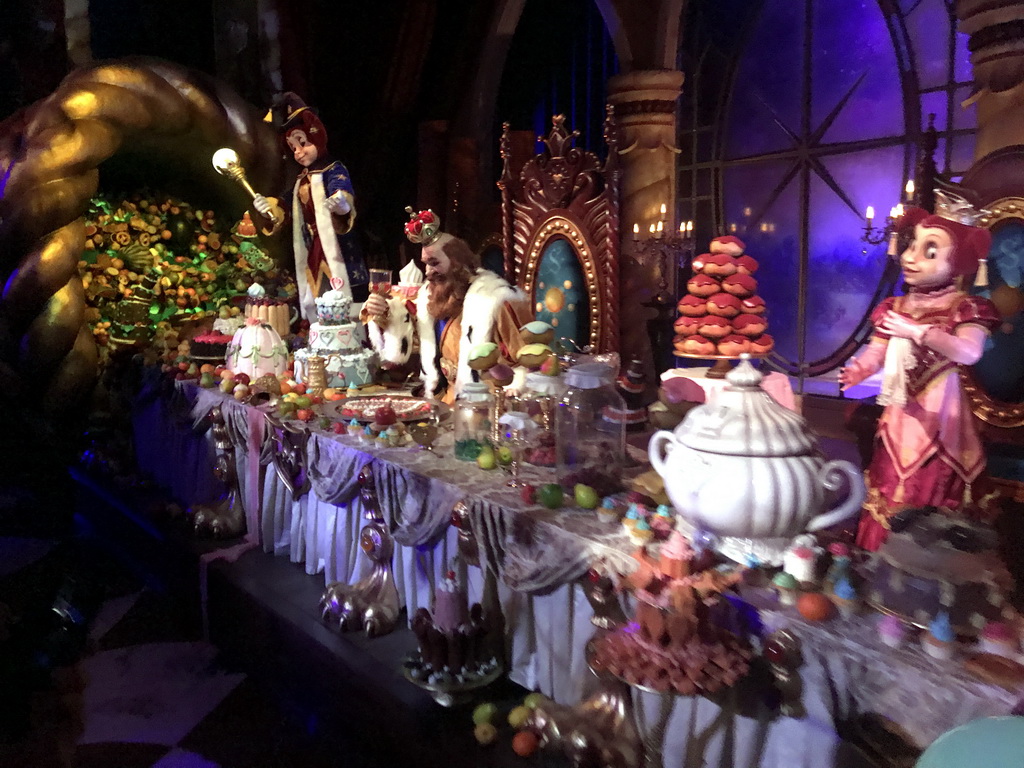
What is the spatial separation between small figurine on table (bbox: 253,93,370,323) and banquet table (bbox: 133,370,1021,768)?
0.82m

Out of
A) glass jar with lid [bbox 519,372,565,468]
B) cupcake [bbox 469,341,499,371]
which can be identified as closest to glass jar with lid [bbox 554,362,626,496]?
glass jar with lid [bbox 519,372,565,468]

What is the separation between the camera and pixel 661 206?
462 centimetres

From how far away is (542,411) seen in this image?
2.24 meters

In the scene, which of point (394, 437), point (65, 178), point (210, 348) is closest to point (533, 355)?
point (394, 437)

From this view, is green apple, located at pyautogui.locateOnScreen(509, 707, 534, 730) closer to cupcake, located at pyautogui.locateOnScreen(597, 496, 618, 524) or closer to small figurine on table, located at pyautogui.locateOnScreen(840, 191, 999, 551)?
cupcake, located at pyautogui.locateOnScreen(597, 496, 618, 524)

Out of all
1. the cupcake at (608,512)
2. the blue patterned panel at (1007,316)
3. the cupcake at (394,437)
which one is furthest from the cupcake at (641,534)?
the blue patterned panel at (1007,316)

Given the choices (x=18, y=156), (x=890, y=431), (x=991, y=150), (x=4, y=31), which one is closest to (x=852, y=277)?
(x=991, y=150)

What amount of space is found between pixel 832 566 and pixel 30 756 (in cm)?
149

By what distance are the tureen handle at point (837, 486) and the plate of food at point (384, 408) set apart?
1.50m

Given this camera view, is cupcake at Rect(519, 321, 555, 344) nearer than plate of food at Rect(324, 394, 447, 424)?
Yes

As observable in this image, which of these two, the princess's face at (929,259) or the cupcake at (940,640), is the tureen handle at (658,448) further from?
the princess's face at (929,259)

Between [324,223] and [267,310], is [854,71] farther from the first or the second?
[267,310]

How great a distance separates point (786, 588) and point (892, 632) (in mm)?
197

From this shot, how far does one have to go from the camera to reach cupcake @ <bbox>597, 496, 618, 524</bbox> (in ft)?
5.70
